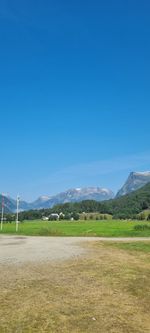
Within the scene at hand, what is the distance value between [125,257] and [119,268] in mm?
3947

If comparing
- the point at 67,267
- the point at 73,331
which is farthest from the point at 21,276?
the point at 73,331

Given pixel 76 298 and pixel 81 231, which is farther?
pixel 81 231

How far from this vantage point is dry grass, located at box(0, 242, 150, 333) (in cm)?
1070

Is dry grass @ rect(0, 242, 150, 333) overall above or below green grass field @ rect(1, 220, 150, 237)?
below

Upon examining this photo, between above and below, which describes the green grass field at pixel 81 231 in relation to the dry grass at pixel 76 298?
above

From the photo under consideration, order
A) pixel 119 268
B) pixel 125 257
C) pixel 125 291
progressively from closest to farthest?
pixel 125 291
pixel 119 268
pixel 125 257

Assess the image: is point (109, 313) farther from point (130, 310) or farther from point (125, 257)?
point (125, 257)

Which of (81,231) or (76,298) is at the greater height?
(81,231)

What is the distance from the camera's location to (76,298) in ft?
43.4

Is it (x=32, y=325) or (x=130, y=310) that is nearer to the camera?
(x=32, y=325)

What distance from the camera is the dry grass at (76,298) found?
1070 cm

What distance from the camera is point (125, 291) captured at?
47.3 feet

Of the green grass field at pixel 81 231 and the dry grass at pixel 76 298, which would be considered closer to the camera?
the dry grass at pixel 76 298

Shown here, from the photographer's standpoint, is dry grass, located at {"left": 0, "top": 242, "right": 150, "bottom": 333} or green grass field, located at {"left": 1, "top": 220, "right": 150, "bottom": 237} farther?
green grass field, located at {"left": 1, "top": 220, "right": 150, "bottom": 237}
